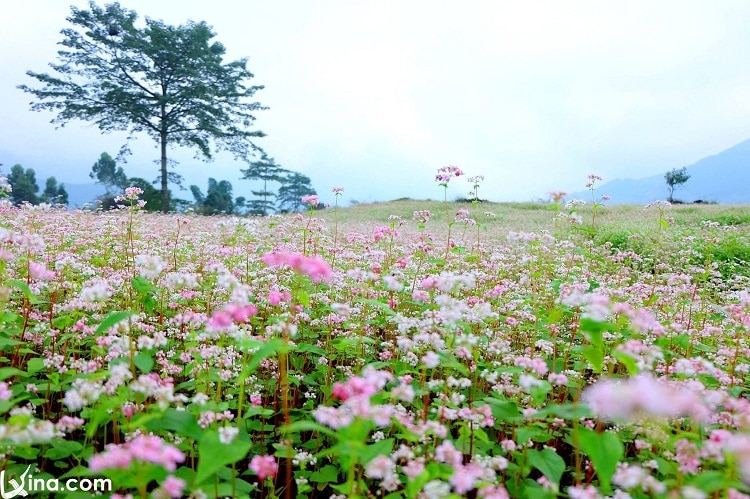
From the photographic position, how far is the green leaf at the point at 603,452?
1.70m

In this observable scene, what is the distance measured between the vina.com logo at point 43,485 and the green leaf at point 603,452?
2663mm

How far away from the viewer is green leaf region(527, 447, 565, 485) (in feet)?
7.60

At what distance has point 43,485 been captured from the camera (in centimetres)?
267

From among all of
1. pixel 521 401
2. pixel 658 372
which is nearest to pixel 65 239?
pixel 521 401

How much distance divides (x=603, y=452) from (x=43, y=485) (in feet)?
10.5

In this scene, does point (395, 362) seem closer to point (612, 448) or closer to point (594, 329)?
point (594, 329)

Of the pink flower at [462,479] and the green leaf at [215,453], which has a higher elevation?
the green leaf at [215,453]

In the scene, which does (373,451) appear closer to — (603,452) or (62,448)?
(603,452)

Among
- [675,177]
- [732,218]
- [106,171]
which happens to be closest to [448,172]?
[732,218]

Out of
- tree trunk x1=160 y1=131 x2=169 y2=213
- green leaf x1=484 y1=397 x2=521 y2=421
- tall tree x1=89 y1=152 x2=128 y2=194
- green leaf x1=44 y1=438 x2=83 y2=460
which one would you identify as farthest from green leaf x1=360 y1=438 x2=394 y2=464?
tall tree x1=89 y1=152 x2=128 y2=194

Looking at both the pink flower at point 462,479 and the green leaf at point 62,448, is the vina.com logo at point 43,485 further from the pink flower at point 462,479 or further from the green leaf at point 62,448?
the pink flower at point 462,479

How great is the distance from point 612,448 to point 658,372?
309 centimetres

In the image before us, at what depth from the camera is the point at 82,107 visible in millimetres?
35062

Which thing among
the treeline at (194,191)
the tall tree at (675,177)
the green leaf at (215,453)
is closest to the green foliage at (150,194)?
the treeline at (194,191)
